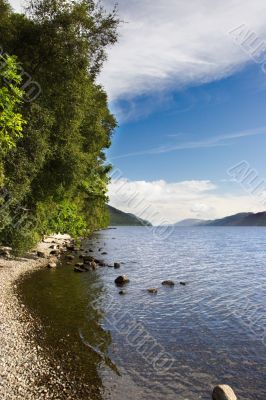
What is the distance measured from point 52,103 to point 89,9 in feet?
29.2

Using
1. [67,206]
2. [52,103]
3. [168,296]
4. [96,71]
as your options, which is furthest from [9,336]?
[67,206]

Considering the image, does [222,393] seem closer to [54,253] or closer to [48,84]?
[48,84]

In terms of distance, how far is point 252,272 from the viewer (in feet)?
170

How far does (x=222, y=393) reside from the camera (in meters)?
14.2

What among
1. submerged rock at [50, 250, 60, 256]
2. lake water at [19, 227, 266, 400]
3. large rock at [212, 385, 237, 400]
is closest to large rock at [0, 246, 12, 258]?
lake water at [19, 227, 266, 400]

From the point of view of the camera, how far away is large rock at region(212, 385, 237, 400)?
1402cm

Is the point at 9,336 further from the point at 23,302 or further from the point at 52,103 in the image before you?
the point at 52,103

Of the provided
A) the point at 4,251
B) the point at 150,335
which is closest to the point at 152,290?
the point at 150,335

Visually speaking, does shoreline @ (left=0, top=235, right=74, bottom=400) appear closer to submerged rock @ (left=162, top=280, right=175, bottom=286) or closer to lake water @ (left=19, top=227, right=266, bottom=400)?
lake water @ (left=19, top=227, right=266, bottom=400)

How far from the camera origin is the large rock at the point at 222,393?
14.0 metres

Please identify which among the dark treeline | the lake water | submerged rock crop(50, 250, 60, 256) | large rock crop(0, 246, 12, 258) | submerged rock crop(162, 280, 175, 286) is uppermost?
the dark treeline

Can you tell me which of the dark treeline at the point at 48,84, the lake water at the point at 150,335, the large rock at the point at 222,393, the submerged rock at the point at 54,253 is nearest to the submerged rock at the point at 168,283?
the lake water at the point at 150,335

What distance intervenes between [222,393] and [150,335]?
8419mm

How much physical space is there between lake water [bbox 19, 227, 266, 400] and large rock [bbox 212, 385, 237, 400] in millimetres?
673
